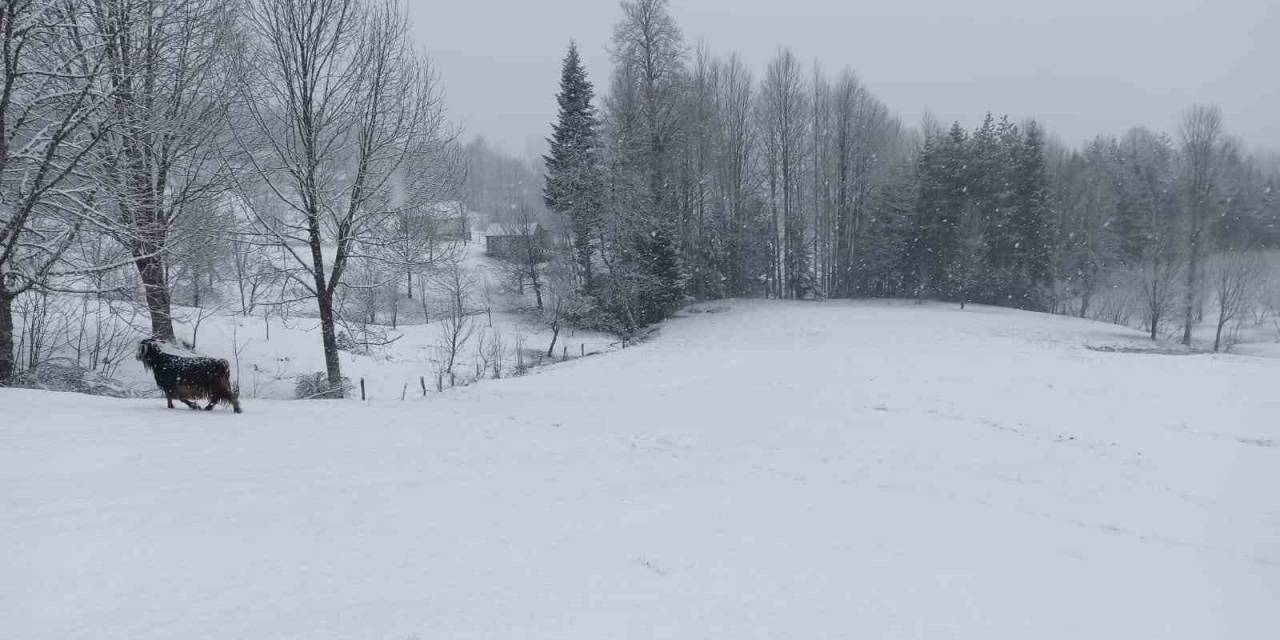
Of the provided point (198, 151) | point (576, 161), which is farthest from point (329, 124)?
point (576, 161)

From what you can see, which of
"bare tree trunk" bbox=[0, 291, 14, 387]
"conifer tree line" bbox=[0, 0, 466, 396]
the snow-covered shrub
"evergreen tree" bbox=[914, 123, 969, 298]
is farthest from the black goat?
"evergreen tree" bbox=[914, 123, 969, 298]

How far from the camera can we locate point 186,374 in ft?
24.5

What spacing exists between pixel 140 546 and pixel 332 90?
1171cm

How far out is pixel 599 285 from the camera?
34.3 metres

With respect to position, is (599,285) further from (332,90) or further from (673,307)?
(332,90)

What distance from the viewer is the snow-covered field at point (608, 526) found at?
132 inches

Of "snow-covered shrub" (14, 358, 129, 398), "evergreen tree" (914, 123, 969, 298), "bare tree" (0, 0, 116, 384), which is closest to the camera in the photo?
"bare tree" (0, 0, 116, 384)

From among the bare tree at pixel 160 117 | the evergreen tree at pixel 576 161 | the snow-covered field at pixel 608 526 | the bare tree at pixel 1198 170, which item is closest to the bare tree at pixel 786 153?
the evergreen tree at pixel 576 161

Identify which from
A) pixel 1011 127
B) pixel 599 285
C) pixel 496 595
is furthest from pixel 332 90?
pixel 1011 127

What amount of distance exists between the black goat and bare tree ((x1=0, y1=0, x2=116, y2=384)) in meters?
2.90

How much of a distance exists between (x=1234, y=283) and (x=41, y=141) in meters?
50.8

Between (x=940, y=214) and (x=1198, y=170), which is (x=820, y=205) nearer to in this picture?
(x=940, y=214)

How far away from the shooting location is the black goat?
7.42 meters

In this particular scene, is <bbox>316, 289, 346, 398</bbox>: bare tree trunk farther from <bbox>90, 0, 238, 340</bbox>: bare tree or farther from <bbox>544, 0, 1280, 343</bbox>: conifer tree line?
<bbox>544, 0, 1280, 343</bbox>: conifer tree line
